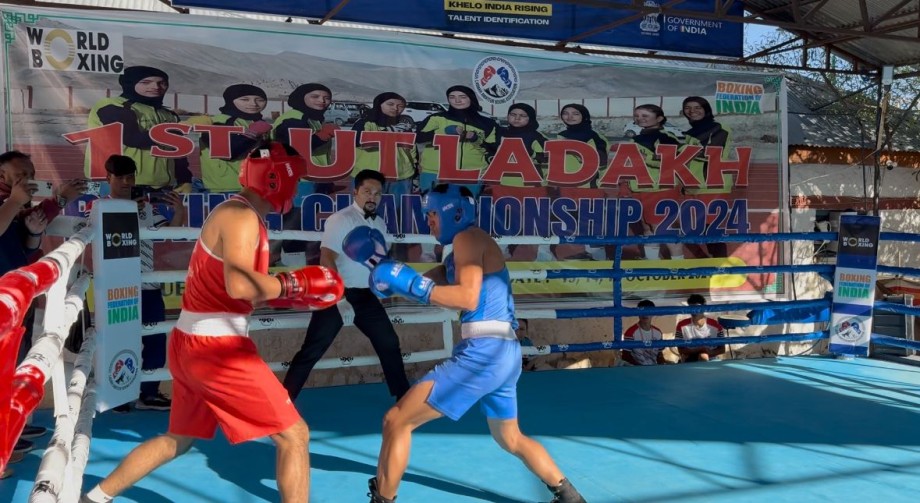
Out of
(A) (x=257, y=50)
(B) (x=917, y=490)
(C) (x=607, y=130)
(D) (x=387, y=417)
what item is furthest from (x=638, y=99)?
(D) (x=387, y=417)

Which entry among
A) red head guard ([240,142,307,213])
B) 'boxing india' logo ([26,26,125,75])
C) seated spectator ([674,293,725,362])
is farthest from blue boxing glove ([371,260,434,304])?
seated spectator ([674,293,725,362])

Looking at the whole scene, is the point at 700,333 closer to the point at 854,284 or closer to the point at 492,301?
the point at 854,284

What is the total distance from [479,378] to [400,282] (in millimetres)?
492

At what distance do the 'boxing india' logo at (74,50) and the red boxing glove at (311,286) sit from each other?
3.51 metres

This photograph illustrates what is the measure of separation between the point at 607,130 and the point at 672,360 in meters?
2.27

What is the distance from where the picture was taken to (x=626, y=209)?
698cm

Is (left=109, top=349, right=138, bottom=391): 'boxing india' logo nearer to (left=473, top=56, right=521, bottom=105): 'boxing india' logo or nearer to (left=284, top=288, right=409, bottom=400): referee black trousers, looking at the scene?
(left=284, top=288, right=409, bottom=400): referee black trousers

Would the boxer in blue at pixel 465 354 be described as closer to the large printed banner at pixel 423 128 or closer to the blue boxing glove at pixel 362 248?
the blue boxing glove at pixel 362 248

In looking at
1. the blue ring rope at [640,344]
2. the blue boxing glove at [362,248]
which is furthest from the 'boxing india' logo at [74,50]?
the blue ring rope at [640,344]

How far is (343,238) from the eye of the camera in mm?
4473

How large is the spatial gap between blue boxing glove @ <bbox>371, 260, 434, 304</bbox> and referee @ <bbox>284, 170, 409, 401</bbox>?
1.67 meters

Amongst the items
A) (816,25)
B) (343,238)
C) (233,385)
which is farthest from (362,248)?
(816,25)

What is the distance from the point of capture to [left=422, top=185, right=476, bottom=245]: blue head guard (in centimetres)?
298

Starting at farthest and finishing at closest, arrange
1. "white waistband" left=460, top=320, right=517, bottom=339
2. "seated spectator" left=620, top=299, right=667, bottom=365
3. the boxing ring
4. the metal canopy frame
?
the metal canopy frame < "seated spectator" left=620, top=299, right=667, bottom=365 < the boxing ring < "white waistband" left=460, top=320, right=517, bottom=339
